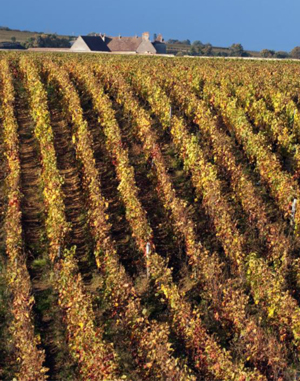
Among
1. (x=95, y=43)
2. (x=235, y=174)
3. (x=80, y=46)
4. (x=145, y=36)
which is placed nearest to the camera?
(x=235, y=174)

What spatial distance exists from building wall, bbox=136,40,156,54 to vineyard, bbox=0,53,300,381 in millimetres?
57572

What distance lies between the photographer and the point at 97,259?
1516 centimetres

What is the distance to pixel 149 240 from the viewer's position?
15.6 meters

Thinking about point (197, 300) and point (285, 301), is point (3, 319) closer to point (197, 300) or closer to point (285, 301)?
point (197, 300)

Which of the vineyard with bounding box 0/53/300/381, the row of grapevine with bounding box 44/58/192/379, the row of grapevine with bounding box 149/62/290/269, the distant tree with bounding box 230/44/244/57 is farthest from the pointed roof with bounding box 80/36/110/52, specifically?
the row of grapevine with bounding box 44/58/192/379

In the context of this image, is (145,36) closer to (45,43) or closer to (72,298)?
(45,43)

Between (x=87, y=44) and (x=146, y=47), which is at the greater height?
(x=146, y=47)

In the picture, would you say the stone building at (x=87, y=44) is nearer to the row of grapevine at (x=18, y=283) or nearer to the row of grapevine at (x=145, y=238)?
the row of grapevine at (x=145, y=238)

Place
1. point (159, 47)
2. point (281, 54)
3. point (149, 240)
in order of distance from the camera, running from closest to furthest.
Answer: point (149, 240)
point (159, 47)
point (281, 54)

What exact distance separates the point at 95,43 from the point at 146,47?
26.9 feet

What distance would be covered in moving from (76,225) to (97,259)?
2.85 meters

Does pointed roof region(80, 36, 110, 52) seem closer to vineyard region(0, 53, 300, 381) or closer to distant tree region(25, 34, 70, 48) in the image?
distant tree region(25, 34, 70, 48)

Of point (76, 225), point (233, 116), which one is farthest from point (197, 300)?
point (233, 116)

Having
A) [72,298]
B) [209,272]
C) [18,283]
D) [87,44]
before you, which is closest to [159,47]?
[87,44]
